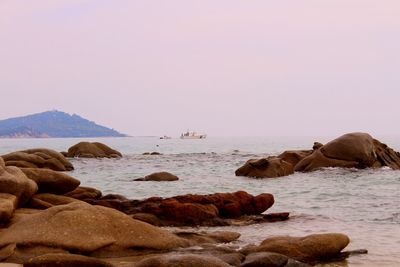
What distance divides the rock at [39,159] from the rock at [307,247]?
22.5m

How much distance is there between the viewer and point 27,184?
15055 mm

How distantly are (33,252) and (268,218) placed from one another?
8169 millimetres

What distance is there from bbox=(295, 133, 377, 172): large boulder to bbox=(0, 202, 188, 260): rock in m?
28.3

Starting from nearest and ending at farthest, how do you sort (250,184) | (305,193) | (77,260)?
(77,260) → (305,193) → (250,184)

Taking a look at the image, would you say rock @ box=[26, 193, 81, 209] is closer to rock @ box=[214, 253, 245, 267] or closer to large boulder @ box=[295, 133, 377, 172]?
rock @ box=[214, 253, 245, 267]

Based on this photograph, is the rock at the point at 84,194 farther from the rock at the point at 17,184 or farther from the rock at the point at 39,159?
the rock at the point at 39,159

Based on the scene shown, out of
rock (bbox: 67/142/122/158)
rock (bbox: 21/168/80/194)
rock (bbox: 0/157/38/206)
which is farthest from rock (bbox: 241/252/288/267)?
rock (bbox: 67/142/122/158)

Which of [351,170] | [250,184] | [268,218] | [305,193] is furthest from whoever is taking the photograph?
[351,170]

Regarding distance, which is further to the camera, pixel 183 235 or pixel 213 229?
pixel 213 229

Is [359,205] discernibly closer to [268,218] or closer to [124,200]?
[268,218]

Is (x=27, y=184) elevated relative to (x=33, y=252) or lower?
elevated

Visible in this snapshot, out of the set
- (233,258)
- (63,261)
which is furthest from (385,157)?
(63,261)

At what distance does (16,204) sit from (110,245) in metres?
3.73

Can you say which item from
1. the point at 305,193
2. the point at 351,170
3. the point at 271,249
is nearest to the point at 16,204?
the point at 271,249
